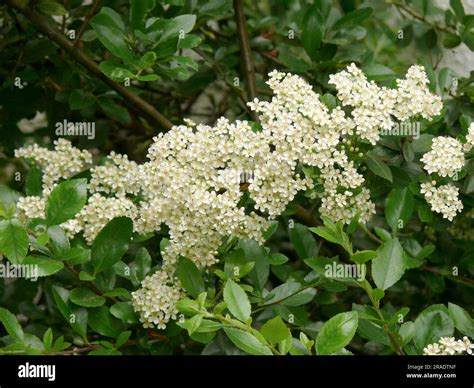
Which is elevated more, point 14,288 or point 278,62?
point 278,62

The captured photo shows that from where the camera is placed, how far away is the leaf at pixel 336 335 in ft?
2.79

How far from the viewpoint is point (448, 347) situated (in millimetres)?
908

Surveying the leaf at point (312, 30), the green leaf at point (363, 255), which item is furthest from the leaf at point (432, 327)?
the leaf at point (312, 30)

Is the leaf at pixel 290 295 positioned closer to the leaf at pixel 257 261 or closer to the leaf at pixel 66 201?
the leaf at pixel 257 261

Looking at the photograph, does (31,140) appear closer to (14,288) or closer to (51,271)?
(14,288)

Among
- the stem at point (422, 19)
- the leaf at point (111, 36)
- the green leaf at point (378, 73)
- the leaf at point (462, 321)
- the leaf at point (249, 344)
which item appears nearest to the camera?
the leaf at point (249, 344)

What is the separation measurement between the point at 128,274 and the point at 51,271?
130 millimetres

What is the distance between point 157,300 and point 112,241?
0.09 metres

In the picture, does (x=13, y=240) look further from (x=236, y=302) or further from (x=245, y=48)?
(x=245, y=48)

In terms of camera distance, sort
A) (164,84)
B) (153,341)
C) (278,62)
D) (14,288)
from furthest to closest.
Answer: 1. (164,84)
2. (278,62)
3. (14,288)
4. (153,341)

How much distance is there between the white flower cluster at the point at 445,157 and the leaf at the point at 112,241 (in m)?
0.36
